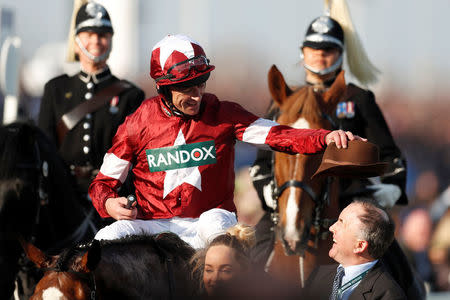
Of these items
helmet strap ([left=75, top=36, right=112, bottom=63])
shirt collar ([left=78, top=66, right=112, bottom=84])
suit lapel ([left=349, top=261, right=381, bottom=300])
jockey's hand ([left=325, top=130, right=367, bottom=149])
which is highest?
jockey's hand ([left=325, top=130, right=367, bottom=149])

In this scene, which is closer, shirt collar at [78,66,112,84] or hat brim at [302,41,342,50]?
hat brim at [302,41,342,50]

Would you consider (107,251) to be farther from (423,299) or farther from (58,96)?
(58,96)

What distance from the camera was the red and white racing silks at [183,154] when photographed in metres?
4.96

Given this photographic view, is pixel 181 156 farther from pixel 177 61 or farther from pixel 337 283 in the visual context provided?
pixel 337 283

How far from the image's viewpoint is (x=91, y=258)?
391cm

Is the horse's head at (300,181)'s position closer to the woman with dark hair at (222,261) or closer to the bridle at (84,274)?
the woman with dark hair at (222,261)

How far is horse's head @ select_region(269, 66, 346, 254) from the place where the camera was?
614 cm

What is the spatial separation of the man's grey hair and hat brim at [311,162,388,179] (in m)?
0.22

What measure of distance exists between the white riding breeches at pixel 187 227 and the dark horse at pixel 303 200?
133cm

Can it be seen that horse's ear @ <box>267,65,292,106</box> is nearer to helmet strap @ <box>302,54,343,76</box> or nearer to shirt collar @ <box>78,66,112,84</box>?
helmet strap @ <box>302,54,343,76</box>

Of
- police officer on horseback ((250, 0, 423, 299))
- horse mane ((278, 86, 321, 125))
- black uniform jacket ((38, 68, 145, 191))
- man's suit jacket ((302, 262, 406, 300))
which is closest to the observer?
man's suit jacket ((302, 262, 406, 300))

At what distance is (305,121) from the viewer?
640 cm

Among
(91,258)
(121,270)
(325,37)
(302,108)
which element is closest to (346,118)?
(325,37)

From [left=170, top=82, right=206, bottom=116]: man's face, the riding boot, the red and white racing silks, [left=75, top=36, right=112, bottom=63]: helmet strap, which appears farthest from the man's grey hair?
[left=75, top=36, right=112, bottom=63]: helmet strap
